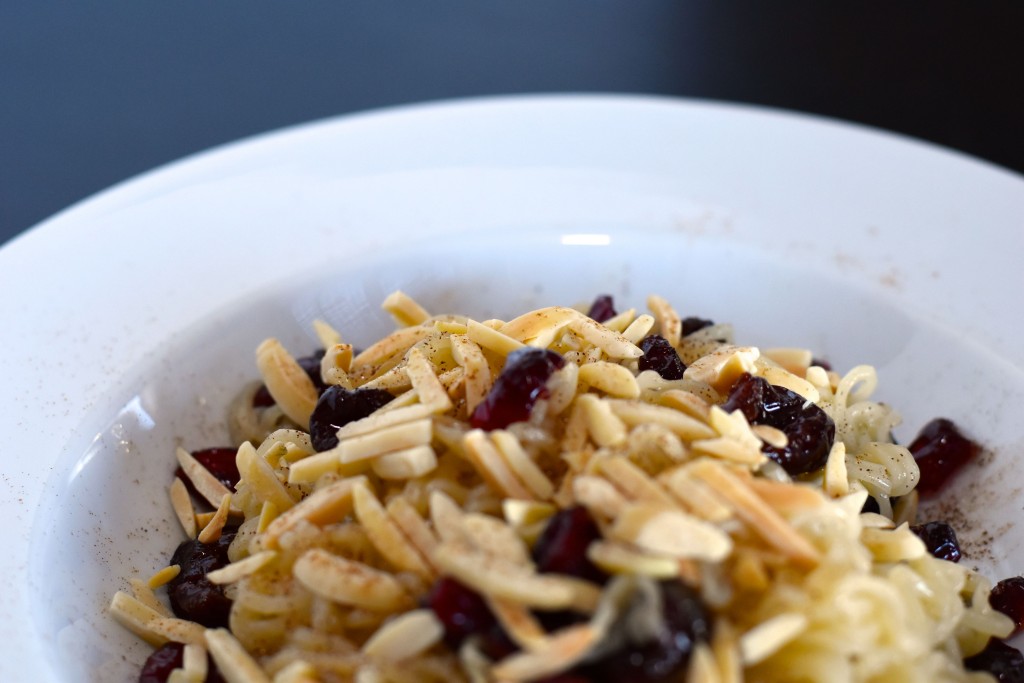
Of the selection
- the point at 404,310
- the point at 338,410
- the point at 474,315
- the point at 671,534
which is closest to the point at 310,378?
the point at 404,310

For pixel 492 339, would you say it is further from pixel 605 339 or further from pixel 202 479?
pixel 202 479

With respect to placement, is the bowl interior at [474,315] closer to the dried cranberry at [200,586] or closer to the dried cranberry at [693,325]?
the dried cranberry at [200,586]

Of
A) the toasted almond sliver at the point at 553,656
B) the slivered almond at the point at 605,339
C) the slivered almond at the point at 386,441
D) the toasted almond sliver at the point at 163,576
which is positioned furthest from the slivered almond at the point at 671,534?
the toasted almond sliver at the point at 163,576

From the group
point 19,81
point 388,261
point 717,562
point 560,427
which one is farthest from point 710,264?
point 19,81

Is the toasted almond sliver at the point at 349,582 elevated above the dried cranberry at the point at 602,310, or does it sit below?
below

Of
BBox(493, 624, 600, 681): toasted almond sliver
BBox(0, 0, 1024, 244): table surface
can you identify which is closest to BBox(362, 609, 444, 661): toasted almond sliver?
BBox(493, 624, 600, 681): toasted almond sliver

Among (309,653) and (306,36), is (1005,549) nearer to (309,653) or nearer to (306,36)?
(309,653)

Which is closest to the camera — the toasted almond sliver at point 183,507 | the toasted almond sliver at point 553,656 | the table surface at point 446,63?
the toasted almond sliver at point 553,656

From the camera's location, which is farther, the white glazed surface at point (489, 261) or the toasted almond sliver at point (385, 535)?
the white glazed surface at point (489, 261)
